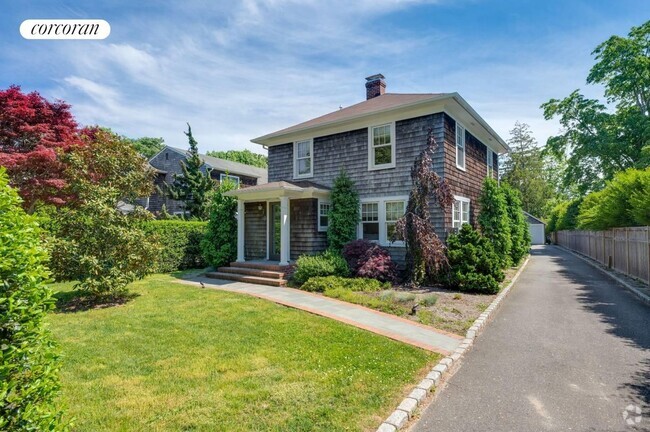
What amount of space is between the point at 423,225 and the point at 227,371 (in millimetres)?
7313

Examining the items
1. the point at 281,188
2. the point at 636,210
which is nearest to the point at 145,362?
the point at 281,188

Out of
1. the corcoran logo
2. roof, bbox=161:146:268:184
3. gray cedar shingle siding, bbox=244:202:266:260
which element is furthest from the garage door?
the corcoran logo

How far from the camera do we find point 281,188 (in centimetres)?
1172

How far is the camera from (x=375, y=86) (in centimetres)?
1675

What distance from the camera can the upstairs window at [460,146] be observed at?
12664 mm

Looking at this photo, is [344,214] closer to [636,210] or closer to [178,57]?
[178,57]

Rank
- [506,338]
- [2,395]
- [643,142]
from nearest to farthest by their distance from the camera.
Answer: [2,395]
[506,338]
[643,142]

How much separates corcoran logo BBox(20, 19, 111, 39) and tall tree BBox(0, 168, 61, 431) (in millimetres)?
5836

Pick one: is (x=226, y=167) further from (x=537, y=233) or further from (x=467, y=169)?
(x=537, y=233)

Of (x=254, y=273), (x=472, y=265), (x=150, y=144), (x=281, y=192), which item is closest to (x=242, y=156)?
(x=150, y=144)

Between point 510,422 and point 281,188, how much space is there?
939 cm

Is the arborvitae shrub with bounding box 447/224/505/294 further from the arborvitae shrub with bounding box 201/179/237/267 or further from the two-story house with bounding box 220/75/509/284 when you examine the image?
the arborvitae shrub with bounding box 201/179/237/267

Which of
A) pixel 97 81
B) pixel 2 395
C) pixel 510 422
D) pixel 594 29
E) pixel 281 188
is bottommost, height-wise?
pixel 510 422

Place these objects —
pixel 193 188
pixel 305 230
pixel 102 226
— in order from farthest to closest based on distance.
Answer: pixel 193 188
pixel 305 230
pixel 102 226
